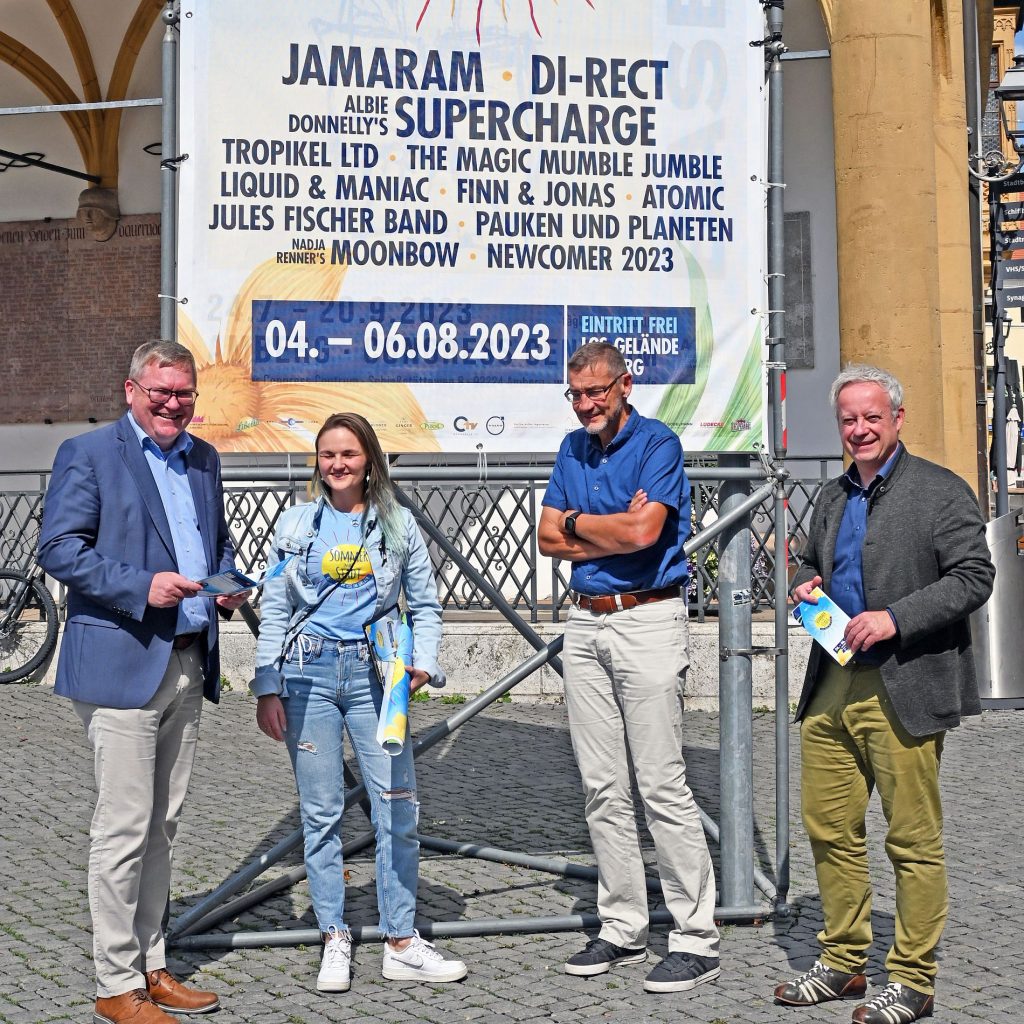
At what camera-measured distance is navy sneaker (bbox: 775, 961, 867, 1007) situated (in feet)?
14.8

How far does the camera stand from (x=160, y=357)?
14.6 feet

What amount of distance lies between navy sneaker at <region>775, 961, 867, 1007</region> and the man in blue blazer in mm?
1798

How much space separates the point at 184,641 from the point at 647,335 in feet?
7.03

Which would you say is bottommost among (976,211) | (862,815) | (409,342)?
(862,815)

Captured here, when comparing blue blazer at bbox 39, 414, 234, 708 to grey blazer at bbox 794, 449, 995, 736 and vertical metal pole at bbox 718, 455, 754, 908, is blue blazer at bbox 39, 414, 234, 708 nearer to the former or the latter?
vertical metal pole at bbox 718, 455, 754, 908

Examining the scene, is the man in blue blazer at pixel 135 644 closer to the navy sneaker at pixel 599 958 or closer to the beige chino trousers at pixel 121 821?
the beige chino trousers at pixel 121 821

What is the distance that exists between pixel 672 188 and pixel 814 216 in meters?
9.36

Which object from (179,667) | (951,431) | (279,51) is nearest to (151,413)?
(179,667)

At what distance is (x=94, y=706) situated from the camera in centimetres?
434

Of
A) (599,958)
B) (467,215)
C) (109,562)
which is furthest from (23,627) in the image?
(599,958)

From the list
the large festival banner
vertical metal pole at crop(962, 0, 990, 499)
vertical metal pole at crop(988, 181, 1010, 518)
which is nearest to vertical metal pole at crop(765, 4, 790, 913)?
the large festival banner

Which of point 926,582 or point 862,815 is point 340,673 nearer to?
point 862,815

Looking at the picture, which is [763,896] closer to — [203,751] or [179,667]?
[179,667]

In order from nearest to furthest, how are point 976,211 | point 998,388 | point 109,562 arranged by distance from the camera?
1. point 109,562
2. point 998,388
3. point 976,211
